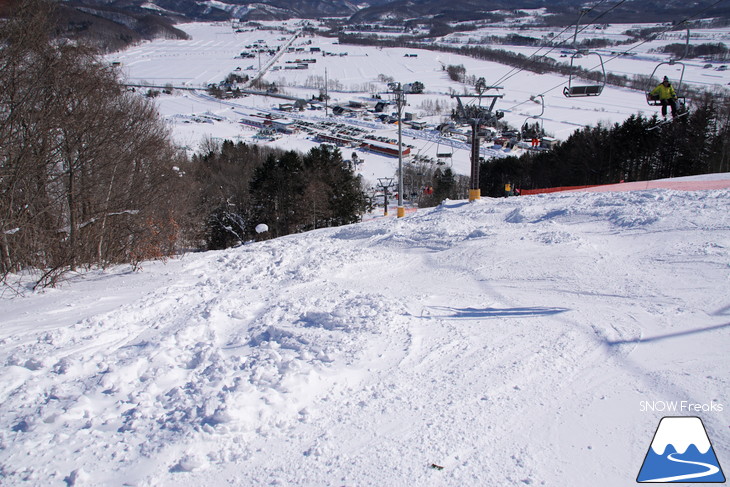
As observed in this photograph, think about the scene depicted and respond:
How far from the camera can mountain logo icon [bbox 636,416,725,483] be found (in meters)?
3.09

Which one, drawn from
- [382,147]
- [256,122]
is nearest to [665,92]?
[382,147]

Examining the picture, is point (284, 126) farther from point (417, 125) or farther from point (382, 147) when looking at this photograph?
point (417, 125)

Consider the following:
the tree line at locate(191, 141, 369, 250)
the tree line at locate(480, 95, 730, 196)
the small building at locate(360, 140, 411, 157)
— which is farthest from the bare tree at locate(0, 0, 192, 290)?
the small building at locate(360, 140, 411, 157)

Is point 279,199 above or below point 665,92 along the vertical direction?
below

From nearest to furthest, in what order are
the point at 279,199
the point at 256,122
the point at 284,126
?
the point at 279,199 → the point at 284,126 → the point at 256,122

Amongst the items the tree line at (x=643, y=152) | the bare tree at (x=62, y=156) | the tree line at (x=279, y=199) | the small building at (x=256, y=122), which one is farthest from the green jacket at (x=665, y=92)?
the small building at (x=256, y=122)

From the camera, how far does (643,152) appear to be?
103 feet

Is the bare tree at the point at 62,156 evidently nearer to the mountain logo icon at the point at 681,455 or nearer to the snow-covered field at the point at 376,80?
the mountain logo icon at the point at 681,455

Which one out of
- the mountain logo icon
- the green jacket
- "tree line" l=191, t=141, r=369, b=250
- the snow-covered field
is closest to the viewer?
the mountain logo icon

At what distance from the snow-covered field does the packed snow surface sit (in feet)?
82.3

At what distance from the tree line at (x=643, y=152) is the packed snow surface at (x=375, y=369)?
77.2 ft

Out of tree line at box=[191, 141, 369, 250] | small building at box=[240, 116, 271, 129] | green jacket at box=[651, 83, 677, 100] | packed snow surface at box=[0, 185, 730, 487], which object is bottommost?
tree line at box=[191, 141, 369, 250]

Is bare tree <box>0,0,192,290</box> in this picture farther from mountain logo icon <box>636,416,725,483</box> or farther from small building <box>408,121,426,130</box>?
small building <box>408,121,426,130</box>

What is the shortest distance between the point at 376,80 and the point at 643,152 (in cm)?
8958
